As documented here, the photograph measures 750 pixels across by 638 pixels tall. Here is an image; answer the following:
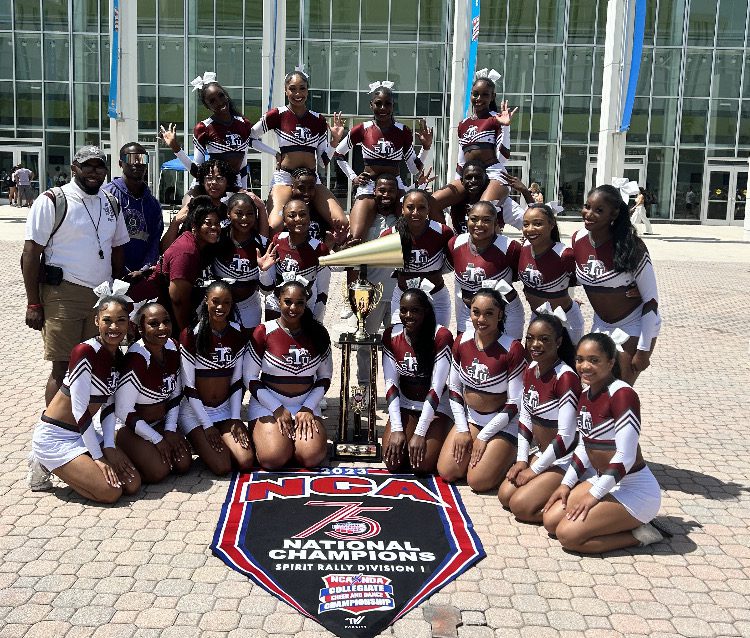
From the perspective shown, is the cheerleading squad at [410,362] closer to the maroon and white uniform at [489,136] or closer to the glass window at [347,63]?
the maroon and white uniform at [489,136]

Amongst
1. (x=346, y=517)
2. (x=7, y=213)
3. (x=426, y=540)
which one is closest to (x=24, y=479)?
(x=346, y=517)

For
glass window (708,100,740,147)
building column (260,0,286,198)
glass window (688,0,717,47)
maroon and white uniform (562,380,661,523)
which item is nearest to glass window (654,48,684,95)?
glass window (688,0,717,47)

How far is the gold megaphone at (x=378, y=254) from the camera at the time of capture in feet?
21.0

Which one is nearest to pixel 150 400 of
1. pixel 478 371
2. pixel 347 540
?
pixel 347 540

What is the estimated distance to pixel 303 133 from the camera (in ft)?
27.1

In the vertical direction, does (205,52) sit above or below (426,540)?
above

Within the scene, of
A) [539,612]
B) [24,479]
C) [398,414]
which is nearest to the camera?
[539,612]

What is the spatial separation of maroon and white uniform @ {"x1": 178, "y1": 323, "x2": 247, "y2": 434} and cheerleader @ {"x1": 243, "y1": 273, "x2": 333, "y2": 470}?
109 millimetres

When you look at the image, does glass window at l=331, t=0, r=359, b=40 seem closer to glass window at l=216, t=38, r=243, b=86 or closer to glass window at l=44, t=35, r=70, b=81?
glass window at l=216, t=38, r=243, b=86

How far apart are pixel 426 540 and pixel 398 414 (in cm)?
144

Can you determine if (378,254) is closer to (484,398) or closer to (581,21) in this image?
(484,398)

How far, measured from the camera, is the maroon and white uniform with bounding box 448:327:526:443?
19.4 ft

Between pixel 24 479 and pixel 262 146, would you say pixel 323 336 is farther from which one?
pixel 262 146

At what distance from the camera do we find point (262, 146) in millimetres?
8844
